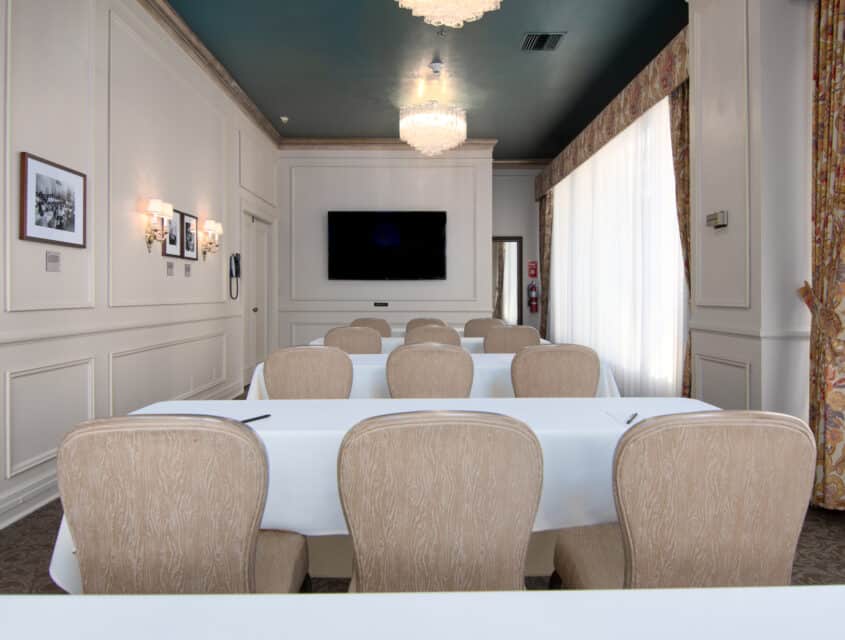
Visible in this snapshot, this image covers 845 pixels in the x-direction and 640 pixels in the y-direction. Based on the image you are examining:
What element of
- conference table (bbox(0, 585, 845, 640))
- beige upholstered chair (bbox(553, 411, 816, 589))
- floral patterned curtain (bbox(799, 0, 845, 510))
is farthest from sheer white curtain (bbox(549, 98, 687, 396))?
conference table (bbox(0, 585, 845, 640))

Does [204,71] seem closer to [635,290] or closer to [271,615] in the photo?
[635,290]

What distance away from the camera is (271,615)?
0.73 meters

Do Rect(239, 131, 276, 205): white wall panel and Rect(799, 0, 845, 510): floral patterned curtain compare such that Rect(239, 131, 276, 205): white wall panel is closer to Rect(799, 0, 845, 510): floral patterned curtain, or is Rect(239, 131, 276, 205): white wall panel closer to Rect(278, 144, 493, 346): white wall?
Rect(278, 144, 493, 346): white wall

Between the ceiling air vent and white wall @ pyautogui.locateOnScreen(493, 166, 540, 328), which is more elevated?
the ceiling air vent

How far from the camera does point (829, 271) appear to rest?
2688mm

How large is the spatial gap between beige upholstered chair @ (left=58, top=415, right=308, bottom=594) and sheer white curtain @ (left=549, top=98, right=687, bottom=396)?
4.49 metres

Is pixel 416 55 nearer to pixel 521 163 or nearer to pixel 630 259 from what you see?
pixel 630 259

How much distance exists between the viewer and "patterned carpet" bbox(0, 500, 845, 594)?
2.12 metres

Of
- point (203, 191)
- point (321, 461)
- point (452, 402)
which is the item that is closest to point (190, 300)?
point (203, 191)

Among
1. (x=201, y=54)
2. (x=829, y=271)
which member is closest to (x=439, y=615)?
(x=829, y=271)

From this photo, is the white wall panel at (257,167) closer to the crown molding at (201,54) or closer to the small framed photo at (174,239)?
the crown molding at (201,54)

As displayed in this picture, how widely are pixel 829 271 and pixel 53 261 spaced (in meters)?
4.13

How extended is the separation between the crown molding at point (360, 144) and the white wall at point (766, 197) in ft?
15.6

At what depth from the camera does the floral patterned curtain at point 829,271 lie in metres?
2.64
